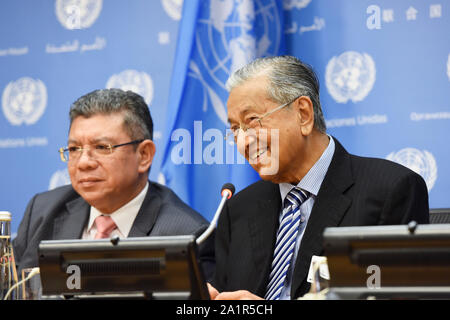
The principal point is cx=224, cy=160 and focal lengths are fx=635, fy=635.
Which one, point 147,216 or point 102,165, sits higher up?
point 102,165

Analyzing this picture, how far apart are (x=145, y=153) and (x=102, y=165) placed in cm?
22

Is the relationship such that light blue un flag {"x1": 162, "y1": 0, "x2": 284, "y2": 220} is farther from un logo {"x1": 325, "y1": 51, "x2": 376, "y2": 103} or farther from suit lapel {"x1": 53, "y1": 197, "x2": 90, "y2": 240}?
suit lapel {"x1": 53, "y1": 197, "x2": 90, "y2": 240}

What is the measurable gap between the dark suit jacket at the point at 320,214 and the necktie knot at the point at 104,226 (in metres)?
0.55

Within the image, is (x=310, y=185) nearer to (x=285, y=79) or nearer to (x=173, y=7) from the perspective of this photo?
(x=285, y=79)

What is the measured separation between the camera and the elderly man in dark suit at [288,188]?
6.79 feet

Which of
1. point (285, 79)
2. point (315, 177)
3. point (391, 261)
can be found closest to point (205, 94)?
point (285, 79)

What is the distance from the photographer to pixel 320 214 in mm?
2096

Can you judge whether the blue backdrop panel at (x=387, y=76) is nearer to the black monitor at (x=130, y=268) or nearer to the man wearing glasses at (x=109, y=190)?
the man wearing glasses at (x=109, y=190)

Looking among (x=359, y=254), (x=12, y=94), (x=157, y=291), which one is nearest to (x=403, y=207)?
(x=359, y=254)

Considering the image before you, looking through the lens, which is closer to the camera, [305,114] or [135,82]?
[305,114]

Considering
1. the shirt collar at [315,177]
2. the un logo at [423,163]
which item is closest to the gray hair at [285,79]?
the shirt collar at [315,177]

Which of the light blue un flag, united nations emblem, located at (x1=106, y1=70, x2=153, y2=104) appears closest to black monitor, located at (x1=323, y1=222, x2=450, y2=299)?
the light blue un flag

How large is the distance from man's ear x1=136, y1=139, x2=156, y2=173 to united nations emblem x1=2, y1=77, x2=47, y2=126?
1498 millimetres

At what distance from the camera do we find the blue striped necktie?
6.88 ft
